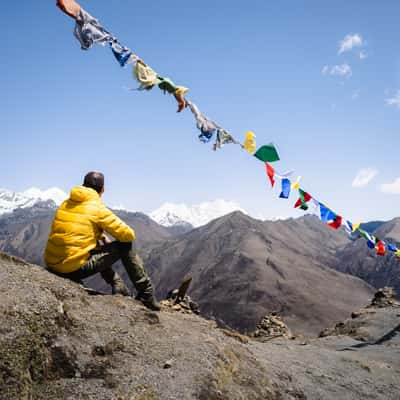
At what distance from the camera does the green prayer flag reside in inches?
428

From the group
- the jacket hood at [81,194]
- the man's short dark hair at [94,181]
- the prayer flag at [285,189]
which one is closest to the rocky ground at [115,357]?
the jacket hood at [81,194]

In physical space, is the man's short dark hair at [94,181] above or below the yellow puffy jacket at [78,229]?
above

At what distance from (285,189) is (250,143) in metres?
3.48

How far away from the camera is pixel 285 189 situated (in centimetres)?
1389

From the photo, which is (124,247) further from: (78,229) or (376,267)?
(376,267)

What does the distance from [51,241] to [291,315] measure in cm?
9491

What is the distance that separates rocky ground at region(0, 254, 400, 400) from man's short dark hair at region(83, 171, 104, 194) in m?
1.67

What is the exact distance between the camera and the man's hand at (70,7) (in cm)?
753

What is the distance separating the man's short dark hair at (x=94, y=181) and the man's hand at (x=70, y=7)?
164 inches

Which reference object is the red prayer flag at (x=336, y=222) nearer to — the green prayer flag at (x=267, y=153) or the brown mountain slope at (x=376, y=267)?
the green prayer flag at (x=267, y=153)

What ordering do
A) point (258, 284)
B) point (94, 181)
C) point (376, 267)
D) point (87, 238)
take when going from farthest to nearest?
point (376, 267) → point (258, 284) → point (94, 181) → point (87, 238)

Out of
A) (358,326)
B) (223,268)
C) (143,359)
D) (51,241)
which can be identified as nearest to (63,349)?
(143,359)

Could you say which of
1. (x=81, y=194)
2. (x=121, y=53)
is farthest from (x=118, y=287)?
(x=121, y=53)

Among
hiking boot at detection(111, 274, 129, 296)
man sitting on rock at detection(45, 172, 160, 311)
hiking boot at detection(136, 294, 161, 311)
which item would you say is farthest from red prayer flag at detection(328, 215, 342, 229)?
man sitting on rock at detection(45, 172, 160, 311)
